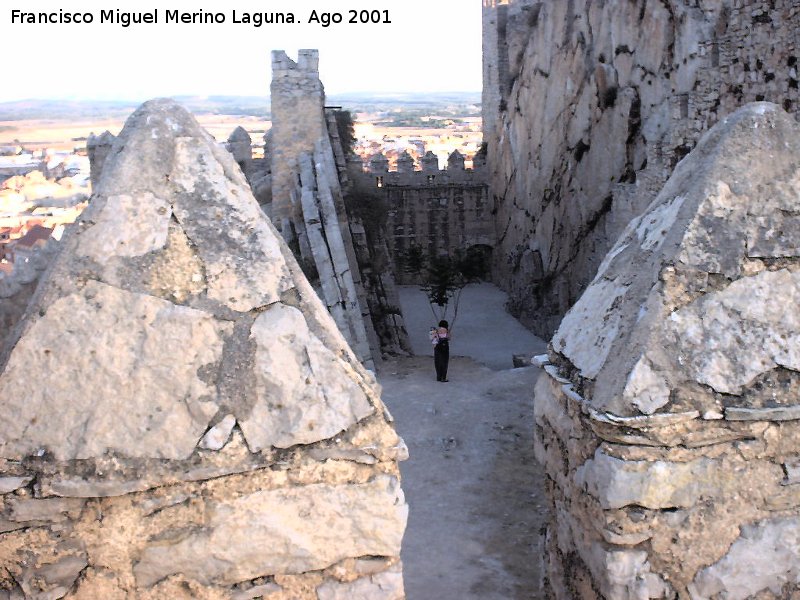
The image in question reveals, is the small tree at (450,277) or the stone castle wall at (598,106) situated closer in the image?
the stone castle wall at (598,106)

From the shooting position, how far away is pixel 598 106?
539 inches

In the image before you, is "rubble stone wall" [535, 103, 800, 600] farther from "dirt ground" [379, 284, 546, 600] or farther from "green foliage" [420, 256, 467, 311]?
"green foliage" [420, 256, 467, 311]

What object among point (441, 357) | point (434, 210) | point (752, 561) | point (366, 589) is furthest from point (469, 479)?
point (434, 210)

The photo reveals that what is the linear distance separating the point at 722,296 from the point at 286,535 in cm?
155

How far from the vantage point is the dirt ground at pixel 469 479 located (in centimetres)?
521

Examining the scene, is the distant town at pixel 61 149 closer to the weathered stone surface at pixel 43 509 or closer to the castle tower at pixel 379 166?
the castle tower at pixel 379 166

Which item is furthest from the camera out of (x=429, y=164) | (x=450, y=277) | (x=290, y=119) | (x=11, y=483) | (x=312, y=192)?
(x=429, y=164)

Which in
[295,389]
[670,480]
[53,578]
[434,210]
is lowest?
[434,210]

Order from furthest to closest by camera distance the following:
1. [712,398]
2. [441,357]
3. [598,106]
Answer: [598,106]
[441,357]
[712,398]

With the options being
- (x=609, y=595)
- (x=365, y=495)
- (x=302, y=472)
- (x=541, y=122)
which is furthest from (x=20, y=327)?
(x=541, y=122)

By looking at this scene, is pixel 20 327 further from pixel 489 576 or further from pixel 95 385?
pixel 489 576

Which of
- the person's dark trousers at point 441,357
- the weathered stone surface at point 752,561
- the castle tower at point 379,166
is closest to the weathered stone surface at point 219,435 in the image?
the weathered stone surface at point 752,561

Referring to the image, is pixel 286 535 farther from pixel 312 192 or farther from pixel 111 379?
pixel 312 192

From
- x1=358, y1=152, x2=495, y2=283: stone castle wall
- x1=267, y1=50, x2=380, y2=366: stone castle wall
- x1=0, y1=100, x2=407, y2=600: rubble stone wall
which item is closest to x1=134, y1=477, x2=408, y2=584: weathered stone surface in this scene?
x1=0, y1=100, x2=407, y2=600: rubble stone wall
